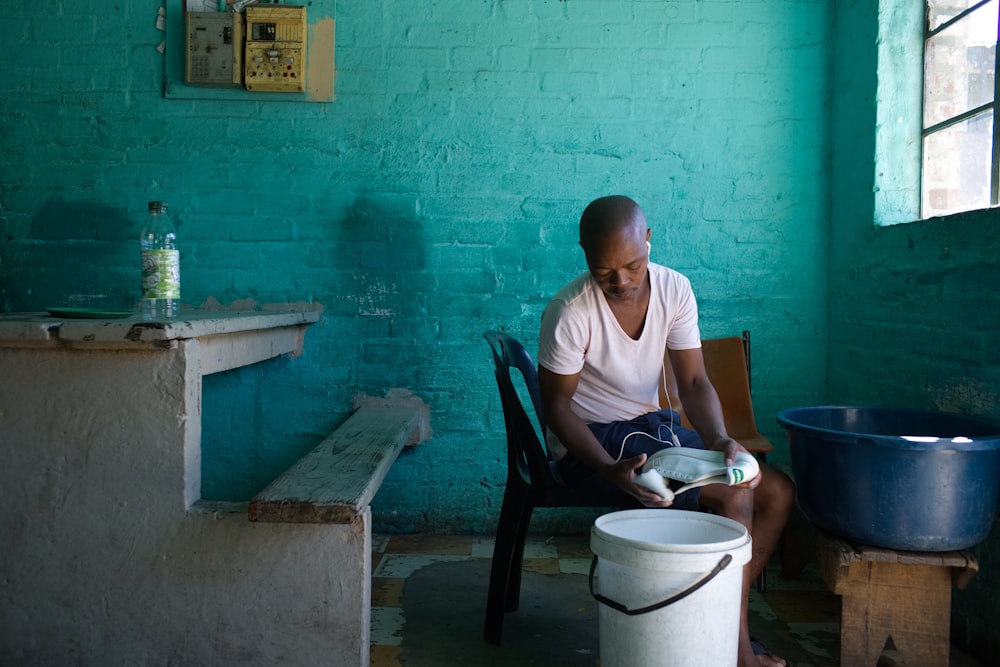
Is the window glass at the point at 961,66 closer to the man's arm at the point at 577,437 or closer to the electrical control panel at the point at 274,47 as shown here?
the man's arm at the point at 577,437

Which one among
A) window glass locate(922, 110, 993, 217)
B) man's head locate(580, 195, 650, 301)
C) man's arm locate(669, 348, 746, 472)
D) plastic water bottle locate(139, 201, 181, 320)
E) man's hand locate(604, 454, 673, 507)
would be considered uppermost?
window glass locate(922, 110, 993, 217)

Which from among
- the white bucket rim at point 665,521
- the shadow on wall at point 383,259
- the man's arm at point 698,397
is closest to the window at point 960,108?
the man's arm at point 698,397

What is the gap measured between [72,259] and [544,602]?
8.26 feet

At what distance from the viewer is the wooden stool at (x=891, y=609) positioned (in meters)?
2.20

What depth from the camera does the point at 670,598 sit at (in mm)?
1767

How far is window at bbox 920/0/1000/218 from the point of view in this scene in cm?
258

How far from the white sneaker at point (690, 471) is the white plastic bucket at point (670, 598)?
14 centimetres

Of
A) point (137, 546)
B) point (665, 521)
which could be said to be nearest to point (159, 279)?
point (137, 546)

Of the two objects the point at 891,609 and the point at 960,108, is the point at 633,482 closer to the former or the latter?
the point at 891,609

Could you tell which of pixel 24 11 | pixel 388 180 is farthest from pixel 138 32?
pixel 388 180

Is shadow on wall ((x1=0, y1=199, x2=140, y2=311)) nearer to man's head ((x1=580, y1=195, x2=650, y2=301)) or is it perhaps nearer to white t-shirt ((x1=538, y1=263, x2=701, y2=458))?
white t-shirt ((x1=538, y1=263, x2=701, y2=458))

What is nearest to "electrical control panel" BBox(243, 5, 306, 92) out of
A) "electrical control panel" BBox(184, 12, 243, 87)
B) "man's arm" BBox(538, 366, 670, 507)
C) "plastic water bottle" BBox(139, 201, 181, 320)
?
"electrical control panel" BBox(184, 12, 243, 87)

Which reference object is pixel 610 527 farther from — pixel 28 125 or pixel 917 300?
pixel 28 125

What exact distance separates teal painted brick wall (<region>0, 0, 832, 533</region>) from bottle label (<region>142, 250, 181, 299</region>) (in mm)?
1121
